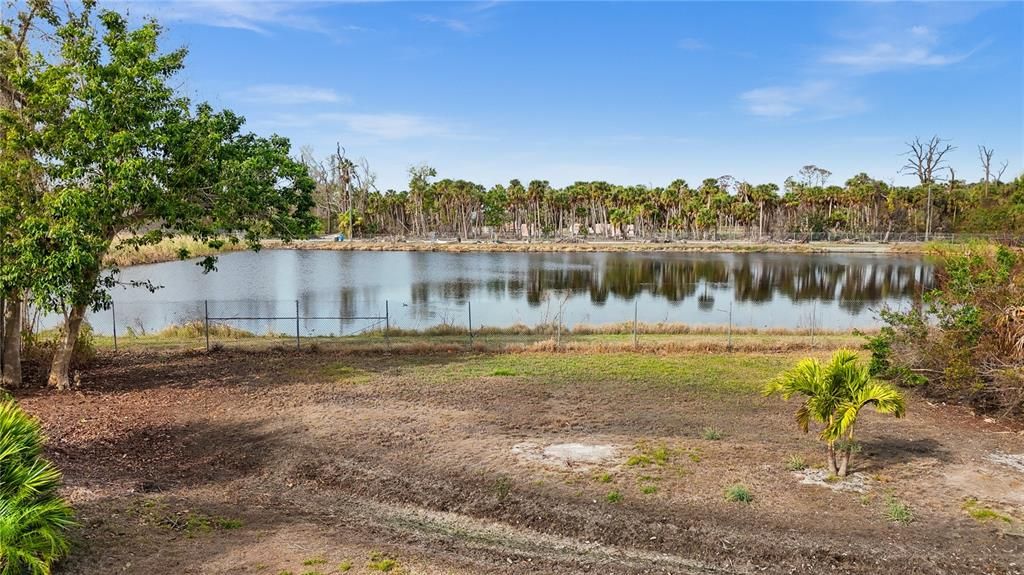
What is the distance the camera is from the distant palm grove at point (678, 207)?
4067 inches

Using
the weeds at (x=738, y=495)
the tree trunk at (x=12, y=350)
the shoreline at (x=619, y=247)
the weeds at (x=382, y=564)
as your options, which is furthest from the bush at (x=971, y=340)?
the shoreline at (x=619, y=247)

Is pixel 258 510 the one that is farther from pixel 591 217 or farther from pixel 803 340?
pixel 591 217

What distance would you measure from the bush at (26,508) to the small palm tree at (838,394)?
931 cm

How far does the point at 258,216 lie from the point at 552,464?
32.6ft

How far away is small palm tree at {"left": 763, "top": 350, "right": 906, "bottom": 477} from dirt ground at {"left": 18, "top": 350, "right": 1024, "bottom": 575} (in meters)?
0.78

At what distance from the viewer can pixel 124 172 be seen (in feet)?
42.6

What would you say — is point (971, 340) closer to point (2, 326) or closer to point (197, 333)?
point (2, 326)

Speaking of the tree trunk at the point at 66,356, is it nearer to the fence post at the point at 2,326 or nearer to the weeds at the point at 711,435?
the fence post at the point at 2,326

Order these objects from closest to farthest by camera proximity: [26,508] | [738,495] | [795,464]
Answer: [26,508] < [738,495] < [795,464]

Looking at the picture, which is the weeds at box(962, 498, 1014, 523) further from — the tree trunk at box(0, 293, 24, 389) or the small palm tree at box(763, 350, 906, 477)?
the tree trunk at box(0, 293, 24, 389)

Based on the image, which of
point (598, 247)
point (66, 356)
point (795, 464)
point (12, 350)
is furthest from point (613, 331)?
point (598, 247)

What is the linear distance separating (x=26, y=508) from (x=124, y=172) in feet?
27.3

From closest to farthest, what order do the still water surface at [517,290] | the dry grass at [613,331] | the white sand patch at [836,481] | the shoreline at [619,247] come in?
the white sand patch at [836,481] → the dry grass at [613,331] → the still water surface at [517,290] → the shoreline at [619,247]

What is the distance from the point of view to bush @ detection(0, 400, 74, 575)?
6184 mm
